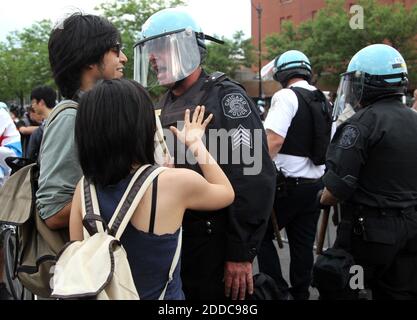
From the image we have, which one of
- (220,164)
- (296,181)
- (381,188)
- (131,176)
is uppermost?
(131,176)

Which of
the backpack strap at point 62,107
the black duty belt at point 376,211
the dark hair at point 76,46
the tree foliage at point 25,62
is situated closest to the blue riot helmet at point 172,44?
the dark hair at point 76,46

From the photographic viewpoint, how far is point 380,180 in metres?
2.66

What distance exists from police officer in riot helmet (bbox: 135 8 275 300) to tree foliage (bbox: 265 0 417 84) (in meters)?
26.9

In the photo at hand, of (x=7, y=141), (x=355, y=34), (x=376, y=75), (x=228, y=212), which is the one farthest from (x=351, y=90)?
(x=355, y=34)

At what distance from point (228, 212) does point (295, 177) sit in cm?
169

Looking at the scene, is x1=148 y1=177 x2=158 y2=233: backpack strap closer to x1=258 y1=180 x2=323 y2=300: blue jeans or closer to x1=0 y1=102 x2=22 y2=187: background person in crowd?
x1=258 y1=180 x2=323 y2=300: blue jeans

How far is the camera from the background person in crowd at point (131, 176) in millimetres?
1688

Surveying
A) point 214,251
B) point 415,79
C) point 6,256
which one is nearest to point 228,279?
point 214,251

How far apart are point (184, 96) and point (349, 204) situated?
3.63ft

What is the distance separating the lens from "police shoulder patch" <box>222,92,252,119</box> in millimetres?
2271

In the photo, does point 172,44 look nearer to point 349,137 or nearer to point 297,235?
point 349,137

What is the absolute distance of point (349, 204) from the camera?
279cm

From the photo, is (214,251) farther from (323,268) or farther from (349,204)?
(349,204)

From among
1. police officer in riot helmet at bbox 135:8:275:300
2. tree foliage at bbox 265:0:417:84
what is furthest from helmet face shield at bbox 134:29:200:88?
tree foliage at bbox 265:0:417:84
